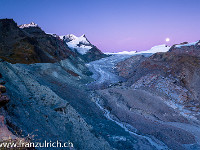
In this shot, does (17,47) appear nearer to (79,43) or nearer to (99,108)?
(99,108)

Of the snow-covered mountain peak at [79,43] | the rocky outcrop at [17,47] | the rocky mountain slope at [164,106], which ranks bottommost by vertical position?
the rocky mountain slope at [164,106]

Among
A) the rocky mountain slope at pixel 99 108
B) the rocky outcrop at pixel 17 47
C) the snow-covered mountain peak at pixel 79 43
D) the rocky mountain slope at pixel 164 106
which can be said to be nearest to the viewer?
the rocky mountain slope at pixel 99 108

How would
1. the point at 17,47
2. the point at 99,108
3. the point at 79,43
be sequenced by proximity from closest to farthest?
the point at 99,108 → the point at 17,47 → the point at 79,43

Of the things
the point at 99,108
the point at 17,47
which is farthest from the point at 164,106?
the point at 17,47

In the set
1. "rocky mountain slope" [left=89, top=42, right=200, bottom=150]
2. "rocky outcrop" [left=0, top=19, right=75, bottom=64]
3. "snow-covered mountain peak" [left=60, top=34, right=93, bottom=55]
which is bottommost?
"rocky mountain slope" [left=89, top=42, right=200, bottom=150]

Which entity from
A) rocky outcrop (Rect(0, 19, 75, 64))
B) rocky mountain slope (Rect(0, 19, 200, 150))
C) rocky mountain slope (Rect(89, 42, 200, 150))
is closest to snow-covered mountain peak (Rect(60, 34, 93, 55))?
rocky outcrop (Rect(0, 19, 75, 64))

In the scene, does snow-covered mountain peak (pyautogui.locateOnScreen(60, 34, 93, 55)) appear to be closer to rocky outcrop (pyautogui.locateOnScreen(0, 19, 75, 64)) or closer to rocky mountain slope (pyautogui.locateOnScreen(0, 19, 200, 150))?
rocky outcrop (pyautogui.locateOnScreen(0, 19, 75, 64))

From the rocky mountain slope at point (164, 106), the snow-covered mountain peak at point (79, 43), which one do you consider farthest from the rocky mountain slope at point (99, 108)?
the snow-covered mountain peak at point (79, 43)

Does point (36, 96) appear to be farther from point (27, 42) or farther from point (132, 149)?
point (27, 42)

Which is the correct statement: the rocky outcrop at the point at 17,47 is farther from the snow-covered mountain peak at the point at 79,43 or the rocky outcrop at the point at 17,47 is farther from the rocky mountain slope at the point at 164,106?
the snow-covered mountain peak at the point at 79,43

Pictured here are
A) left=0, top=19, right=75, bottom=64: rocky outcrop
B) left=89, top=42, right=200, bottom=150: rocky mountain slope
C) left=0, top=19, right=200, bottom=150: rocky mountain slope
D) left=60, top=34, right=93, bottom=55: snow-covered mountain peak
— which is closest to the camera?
left=0, top=19, right=200, bottom=150: rocky mountain slope

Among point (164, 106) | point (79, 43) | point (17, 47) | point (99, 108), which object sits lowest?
point (164, 106)

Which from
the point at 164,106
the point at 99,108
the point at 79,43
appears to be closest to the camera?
the point at 99,108

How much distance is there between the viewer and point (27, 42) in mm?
41188
